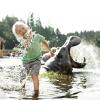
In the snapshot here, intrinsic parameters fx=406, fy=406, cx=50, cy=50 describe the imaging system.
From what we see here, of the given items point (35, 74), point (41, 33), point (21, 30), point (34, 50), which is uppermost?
point (41, 33)

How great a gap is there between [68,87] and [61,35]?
98582 millimetres

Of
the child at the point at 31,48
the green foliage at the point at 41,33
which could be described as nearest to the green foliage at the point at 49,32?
the green foliage at the point at 41,33

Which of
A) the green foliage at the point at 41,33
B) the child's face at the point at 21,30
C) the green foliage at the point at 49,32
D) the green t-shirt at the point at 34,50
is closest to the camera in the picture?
the child's face at the point at 21,30

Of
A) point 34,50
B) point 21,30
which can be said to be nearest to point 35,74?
point 34,50

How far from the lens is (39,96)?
8.48 meters

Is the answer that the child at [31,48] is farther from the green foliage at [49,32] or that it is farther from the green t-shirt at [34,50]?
the green foliage at [49,32]

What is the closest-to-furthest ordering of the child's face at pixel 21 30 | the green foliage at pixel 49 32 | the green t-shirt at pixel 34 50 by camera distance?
1. the child's face at pixel 21 30
2. the green t-shirt at pixel 34 50
3. the green foliage at pixel 49 32

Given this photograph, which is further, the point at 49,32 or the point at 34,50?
the point at 49,32

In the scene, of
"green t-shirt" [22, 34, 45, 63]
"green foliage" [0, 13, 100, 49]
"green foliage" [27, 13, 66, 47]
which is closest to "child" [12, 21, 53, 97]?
"green t-shirt" [22, 34, 45, 63]

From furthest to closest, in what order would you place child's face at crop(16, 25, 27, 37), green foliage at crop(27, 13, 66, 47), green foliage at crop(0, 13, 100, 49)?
green foliage at crop(27, 13, 66, 47)
green foliage at crop(0, 13, 100, 49)
child's face at crop(16, 25, 27, 37)

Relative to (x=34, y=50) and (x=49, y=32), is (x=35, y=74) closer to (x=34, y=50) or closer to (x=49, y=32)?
(x=34, y=50)

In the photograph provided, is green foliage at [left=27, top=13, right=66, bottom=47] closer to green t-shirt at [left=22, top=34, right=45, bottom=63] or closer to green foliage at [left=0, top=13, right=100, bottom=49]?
green foliage at [left=0, top=13, right=100, bottom=49]

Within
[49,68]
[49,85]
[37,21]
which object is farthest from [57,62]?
[37,21]

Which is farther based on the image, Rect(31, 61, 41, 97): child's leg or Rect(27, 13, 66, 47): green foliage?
Rect(27, 13, 66, 47): green foliage
